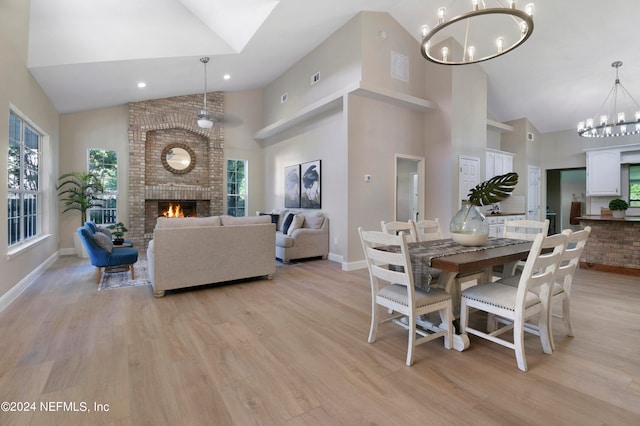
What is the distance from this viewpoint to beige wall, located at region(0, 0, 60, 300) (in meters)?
3.33

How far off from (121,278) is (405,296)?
13.7ft

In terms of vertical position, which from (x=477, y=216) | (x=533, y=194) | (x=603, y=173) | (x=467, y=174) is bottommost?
(x=477, y=216)

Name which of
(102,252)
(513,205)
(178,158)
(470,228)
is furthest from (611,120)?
(102,252)

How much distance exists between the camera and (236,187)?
332 inches

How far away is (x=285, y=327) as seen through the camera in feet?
9.23

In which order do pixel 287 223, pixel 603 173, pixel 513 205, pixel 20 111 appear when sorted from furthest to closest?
pixel 513 205 < pixel 603 173 < pixel 287 223 < pixel 20 111

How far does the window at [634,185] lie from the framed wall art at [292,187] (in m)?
7.96

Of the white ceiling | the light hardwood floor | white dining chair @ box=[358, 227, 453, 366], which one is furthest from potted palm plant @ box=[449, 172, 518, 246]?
the white ceiling

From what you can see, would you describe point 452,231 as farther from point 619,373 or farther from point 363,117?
point 363,117

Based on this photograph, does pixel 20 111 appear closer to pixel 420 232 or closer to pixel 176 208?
pixel 176 208

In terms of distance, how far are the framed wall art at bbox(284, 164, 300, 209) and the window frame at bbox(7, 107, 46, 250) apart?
14.6ft

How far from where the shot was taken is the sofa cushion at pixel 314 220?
19.5 ft

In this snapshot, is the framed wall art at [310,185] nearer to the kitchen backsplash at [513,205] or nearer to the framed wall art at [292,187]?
the framed wall art at [292,187]

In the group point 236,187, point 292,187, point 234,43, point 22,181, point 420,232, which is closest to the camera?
point 420,232
